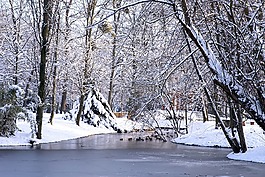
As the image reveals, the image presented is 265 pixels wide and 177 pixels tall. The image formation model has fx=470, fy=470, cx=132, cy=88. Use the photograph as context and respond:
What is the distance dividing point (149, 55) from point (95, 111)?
1950 centimetres

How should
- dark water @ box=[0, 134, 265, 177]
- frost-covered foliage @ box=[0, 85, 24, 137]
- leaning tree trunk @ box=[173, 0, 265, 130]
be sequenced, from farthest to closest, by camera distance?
frost-covered foliage @ box=[0, 85, 24, 137] → dark water @ box=[0, 134, 265, 177] → leaning tree trunk @ box=[173, 0, 265, 130]

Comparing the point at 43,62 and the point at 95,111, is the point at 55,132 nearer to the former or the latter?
the point at 43,62

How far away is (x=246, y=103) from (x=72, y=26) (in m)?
25.0

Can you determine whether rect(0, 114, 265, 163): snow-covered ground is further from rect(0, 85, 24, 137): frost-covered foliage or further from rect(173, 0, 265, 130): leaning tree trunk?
rect(173, 0, 265, 130): leaning tree trunk

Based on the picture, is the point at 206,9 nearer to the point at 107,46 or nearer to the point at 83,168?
the point at 83,168

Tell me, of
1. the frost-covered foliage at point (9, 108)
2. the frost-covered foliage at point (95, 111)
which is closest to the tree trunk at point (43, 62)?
the frost-covered foliage at point (9, 108)

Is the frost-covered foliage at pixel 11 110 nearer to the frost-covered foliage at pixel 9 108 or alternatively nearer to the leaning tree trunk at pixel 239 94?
the frost-covered foliage at pixel 9 108

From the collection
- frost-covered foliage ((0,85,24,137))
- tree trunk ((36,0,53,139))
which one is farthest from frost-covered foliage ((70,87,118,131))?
frost-covered foliage ((0,85,24,137))

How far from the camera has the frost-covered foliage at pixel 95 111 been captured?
111 feet

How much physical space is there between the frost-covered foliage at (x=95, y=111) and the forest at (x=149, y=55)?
1345mm

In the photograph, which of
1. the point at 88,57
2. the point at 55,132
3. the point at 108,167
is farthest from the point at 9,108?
the point at 88,57

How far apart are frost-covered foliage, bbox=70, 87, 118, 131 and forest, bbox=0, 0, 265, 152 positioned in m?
1.35

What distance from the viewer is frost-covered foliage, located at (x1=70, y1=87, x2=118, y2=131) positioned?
1329 inches

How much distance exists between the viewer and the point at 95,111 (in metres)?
34.3
